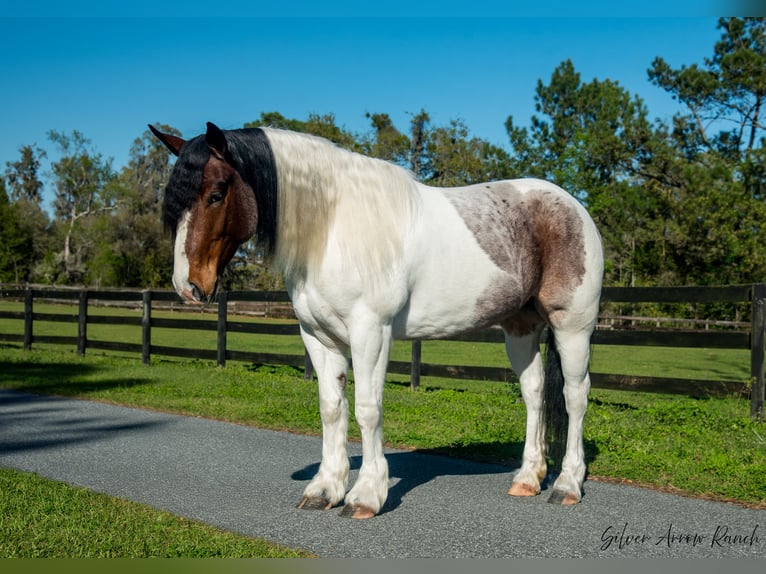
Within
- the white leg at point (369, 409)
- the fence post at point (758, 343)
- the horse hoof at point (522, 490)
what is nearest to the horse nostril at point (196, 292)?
the white leg at point (369, 409)

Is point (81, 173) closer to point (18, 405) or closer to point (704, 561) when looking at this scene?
point (18, 405)

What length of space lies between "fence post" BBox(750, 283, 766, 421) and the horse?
11.9 ft

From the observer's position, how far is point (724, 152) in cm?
3159

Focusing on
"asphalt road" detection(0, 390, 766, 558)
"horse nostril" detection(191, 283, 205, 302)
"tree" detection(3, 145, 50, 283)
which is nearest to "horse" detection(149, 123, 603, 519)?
"horse nostril" detection(191, 283, 205, 302)

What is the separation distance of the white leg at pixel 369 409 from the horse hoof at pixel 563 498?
109 centimetres

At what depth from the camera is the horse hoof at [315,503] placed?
Result: 4.04m

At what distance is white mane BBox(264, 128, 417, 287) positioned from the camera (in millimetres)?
3930

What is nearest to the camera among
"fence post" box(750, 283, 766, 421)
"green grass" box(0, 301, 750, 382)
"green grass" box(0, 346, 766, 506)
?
"green grass" box(0, 346, 766, 506)

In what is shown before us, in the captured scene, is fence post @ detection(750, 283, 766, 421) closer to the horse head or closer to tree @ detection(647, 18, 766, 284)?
the horse head

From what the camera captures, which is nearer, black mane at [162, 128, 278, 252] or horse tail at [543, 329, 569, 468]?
black mane at [162, 128, 278, 252]

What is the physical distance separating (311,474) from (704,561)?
265 centimetres

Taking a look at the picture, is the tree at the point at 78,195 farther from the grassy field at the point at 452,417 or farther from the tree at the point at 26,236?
the grassy field at the point at 452,417

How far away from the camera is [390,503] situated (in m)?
4.18

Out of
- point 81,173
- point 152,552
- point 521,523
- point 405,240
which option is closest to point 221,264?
point 405,240
